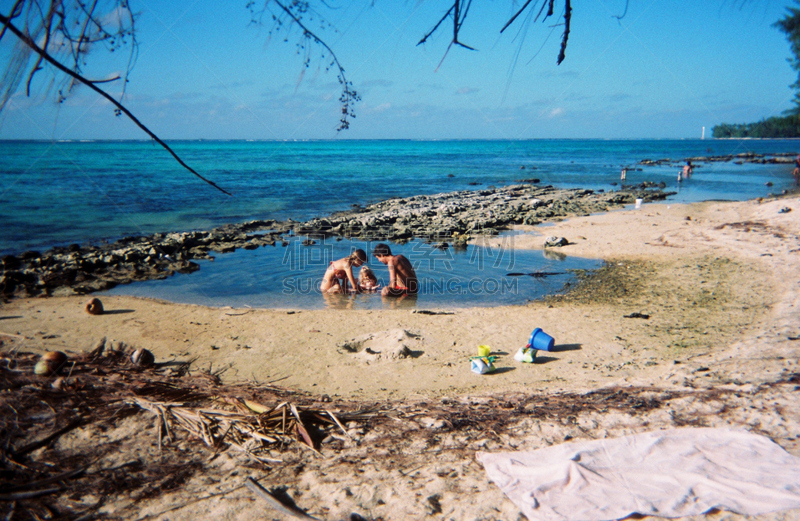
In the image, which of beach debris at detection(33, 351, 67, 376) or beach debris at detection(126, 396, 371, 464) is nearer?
beach debris at detection(126, 396, 371, 464)

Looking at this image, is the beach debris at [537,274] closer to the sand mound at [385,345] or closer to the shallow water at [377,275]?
the shallow water at [377,275]

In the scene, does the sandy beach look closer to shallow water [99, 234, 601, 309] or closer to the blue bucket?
the blue bucket

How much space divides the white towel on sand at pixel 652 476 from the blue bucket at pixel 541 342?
86.8 inches

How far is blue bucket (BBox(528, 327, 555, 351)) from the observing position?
5634 mm

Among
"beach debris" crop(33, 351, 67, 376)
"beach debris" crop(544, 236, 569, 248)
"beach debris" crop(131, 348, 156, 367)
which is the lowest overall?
"beach debris" crop(131, 348, 156, 367)

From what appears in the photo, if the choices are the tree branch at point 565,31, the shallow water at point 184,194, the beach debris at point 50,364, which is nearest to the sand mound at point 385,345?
the beach debris at point 50,364

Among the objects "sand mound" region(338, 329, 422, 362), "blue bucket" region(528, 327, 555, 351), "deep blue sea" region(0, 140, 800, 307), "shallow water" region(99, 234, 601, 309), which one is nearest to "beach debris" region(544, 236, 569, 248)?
"shallow water" region(99, 234, 601, 309)

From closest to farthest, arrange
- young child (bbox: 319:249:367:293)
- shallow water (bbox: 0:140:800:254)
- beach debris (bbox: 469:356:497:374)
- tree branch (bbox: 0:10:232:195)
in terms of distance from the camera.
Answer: tree branch (bbox: 0:10:232:195)
beach debris (bbox: 469:356:497:374)
young child (bbox: 319:249:367:293)
shallow water (bbox: 0:140:800:254)

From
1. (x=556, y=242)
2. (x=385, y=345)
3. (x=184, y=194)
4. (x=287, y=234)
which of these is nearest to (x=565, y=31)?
(x=385, y=345)

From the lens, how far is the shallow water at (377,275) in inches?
331

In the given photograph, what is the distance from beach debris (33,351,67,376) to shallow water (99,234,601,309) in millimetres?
3780

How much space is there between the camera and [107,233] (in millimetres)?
14977

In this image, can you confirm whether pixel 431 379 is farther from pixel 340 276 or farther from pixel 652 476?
pixel 340 276

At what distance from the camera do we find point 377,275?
33.6 feet
